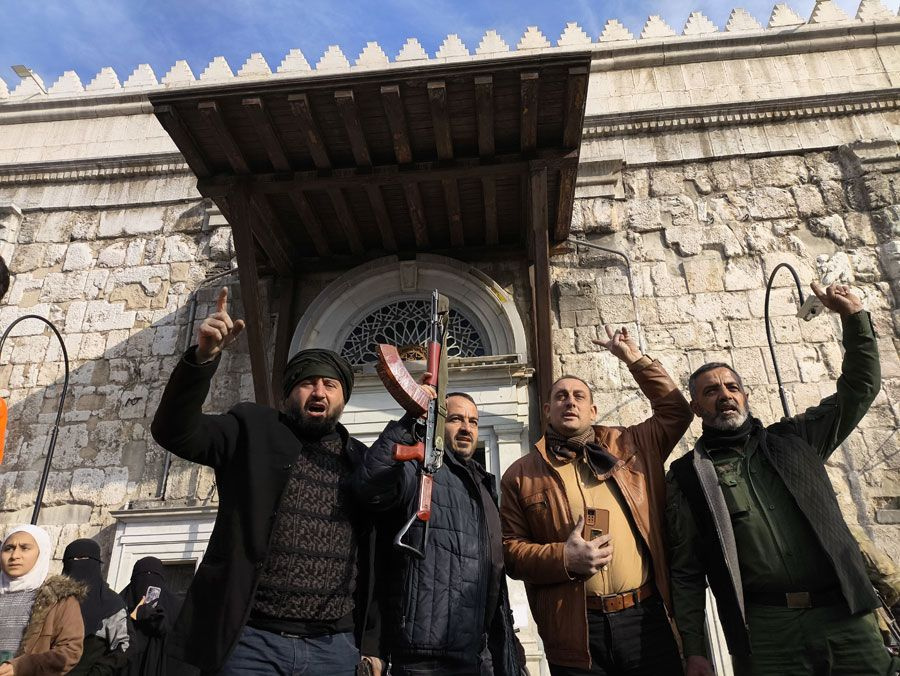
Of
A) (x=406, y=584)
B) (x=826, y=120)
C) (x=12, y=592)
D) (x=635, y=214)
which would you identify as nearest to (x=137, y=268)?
(x=12, y=592)

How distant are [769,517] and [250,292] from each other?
4720mm

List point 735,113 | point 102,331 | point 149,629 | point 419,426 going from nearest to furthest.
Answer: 1. point 419,426
2. point 149,629
3. point 102,331
4. point 735,113

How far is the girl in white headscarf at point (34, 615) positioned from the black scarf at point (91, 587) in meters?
0.22

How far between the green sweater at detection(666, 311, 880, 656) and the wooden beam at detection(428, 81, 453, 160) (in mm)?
3349

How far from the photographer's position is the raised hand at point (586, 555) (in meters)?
2.23

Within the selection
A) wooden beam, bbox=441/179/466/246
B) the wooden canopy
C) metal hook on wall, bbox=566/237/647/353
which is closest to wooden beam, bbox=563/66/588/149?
the wooden canopy

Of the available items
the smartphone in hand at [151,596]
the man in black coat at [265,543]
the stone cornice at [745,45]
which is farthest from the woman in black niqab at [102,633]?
the stone cornice at [745,45]

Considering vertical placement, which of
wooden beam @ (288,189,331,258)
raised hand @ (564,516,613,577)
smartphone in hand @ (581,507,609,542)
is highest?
wooden beam @ (288,189,331,258)

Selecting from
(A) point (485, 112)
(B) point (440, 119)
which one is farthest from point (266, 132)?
(A) point (485, 112)

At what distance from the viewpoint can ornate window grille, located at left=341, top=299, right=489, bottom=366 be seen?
258 inches

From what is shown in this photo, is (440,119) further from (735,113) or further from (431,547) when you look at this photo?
(735,113)

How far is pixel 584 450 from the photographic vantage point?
2725 millimetres

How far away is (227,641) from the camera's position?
1.93m

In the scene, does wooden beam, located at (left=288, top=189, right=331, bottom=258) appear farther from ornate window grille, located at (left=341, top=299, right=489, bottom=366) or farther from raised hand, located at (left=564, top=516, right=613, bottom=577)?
raised hand, located at (left=564, top=516, right=613, bottom=577)
